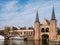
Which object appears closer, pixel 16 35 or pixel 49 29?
pixel 49 29

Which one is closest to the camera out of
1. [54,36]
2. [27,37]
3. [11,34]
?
[54,36]

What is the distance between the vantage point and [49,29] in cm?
11719

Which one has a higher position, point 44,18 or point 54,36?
point 44,18

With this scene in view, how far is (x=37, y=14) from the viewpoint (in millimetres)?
→ 123188

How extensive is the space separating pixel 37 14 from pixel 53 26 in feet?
44.3

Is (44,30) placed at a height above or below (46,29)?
below

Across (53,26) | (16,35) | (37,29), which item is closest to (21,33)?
(16,35)

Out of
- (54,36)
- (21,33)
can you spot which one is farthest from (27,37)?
(54,36)

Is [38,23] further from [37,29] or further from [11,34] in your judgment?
[11,34]

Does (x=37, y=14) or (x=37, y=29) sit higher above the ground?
(x=37, y=14)

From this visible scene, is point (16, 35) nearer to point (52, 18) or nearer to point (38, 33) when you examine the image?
point (38, 33)

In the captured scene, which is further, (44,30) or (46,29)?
(44,30)

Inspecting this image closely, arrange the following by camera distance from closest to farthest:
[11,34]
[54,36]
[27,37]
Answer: [54,36] → [27,37] → [11,34]

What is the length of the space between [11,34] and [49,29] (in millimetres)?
26183
